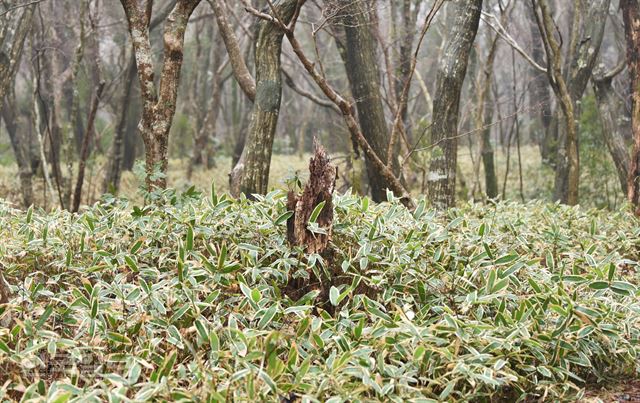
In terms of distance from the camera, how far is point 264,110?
5.61m

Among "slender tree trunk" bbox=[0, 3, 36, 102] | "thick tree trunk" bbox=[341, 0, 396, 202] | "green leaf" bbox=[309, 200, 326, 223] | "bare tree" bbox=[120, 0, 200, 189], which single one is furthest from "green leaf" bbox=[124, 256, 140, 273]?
"slender tree trunk" bbox=[0, 3, 36, 102]

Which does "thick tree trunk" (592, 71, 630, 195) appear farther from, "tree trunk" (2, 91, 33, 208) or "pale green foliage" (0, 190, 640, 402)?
"tree trunk" (2, 91, 33, 208)

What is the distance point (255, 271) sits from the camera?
3.37 meters

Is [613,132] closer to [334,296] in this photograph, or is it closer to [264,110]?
[264,110]

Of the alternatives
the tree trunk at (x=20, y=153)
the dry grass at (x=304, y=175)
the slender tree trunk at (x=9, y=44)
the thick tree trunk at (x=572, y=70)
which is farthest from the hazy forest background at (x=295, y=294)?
the tree trunk at (x=20, y=153)

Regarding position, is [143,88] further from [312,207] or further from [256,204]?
[312,207]

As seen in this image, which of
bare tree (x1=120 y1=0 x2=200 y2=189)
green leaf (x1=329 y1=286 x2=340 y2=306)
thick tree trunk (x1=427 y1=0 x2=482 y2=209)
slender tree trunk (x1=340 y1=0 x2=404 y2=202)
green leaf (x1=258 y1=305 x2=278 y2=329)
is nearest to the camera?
green leaf (x1=258 y1=305 x2=278 y2=329)

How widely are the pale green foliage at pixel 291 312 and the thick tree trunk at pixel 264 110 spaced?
1.43 m

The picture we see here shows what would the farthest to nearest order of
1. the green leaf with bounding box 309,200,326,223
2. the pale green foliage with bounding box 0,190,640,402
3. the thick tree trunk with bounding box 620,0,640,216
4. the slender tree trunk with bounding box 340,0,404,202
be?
the slender tree trunk with bounding box 340,0,404,202
the thick tree trunk with bounding box 620,0,640,216
the green leaf with bounding box 309,200,326,223
the pale green foliage with bounding box 0,190,640,402

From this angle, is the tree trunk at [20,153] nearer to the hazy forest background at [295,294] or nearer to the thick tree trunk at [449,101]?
the hazy forest background at [295,294]

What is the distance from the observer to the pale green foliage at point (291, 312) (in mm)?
2650

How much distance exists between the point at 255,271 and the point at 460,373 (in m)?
1.13

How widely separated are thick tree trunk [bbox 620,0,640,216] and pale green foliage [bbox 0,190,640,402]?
1.77m

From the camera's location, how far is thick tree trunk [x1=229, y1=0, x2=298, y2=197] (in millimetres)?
5602
